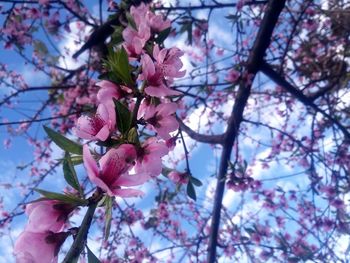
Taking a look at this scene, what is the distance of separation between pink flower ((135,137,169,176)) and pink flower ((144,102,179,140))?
0.07 metres

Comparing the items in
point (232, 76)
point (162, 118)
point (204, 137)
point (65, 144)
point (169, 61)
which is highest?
point (232, 76)

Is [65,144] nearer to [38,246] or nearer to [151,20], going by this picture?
[38,246]

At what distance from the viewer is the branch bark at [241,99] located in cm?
267

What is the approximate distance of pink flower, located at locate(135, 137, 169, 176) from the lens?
898 mm

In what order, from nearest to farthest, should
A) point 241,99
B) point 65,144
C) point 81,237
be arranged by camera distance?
point 81,237, point 65,144, point 241,99

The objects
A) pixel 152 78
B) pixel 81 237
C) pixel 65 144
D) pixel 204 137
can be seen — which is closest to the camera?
pixel 81 237

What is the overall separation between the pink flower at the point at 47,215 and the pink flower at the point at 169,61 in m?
0.49

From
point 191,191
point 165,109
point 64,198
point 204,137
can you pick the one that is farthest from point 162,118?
point 204,137

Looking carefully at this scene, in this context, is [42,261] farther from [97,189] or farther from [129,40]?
[129,40]

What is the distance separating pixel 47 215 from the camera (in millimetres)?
729

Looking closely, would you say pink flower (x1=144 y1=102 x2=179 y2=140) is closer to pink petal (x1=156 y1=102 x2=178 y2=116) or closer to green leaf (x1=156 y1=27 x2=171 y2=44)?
pink petal (x1=156 y1=102 x2=178 y2=116)

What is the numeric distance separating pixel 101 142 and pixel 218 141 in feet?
8.31

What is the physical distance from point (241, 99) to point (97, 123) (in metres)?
2.39

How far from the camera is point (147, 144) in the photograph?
92 cm
